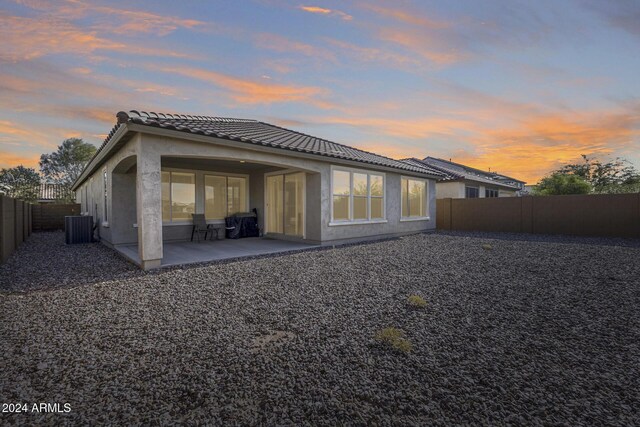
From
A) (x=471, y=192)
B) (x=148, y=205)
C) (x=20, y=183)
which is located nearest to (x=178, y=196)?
(x=148, y=205)

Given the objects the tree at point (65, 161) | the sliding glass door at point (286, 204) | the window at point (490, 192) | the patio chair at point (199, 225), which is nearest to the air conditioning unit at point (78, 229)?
the patio chair at point (199, 225)

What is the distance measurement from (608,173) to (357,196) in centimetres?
2627

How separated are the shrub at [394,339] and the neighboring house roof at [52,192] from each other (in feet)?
110

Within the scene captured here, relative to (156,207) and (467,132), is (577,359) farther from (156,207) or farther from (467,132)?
(467,132)

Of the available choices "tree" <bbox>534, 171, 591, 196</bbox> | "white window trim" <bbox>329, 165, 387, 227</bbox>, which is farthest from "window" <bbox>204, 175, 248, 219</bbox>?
"tree" <bbox>534, 171, 591, 196</bbox>

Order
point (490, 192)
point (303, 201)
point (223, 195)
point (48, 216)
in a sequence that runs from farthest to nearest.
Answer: point (490, 192) < point (48, 216) < point (223, 195) < point (303, 201)

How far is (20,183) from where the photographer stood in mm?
26188

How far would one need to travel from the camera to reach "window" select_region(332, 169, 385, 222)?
10359 millimetres

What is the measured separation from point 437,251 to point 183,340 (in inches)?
291

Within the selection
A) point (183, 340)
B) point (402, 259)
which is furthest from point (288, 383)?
point (402, 259)

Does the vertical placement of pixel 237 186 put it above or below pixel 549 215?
above

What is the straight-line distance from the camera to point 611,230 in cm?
1273

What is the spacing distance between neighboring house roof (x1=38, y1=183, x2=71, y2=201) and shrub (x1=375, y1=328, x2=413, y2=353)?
33623 millimetres

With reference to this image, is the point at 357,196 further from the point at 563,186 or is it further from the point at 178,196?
the point at 563,186
